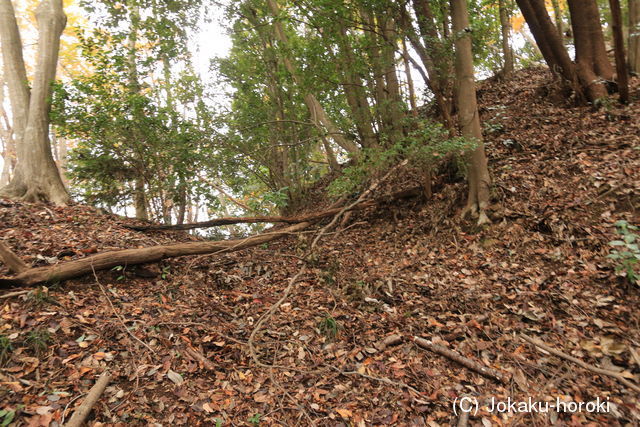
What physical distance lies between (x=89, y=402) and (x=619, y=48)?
9010 mm

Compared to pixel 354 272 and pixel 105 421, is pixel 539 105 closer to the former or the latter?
pixel 354 272

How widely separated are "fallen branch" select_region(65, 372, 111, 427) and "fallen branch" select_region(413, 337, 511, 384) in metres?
3.06

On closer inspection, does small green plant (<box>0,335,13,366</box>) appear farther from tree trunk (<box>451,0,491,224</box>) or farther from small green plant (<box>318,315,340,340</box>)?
tree trunk (<box>451,0,491,224</box>)

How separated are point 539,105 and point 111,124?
9.16 metres

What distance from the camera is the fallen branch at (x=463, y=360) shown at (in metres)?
3.13

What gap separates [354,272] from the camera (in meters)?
5.31

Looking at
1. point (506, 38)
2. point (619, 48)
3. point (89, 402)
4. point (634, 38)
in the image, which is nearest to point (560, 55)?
point (619, 48)

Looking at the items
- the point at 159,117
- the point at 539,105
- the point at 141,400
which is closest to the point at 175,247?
the point at 141,400

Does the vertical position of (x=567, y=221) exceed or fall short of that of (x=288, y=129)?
it falls short

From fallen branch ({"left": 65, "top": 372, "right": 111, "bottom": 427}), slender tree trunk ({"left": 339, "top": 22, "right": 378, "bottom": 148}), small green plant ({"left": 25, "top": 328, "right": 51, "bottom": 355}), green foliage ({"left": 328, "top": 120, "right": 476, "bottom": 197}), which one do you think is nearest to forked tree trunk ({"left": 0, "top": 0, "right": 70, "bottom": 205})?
small green plant ({"left": 25, "top": 328, "right": 51, "bottom": 355})

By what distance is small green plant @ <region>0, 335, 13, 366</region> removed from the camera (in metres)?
2.76

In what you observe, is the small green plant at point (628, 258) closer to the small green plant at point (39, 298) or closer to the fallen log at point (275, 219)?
the fallen log at point (275, 219)

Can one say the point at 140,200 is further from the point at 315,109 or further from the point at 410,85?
the point at 410,85

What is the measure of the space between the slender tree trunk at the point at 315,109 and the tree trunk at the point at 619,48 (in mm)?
4938
